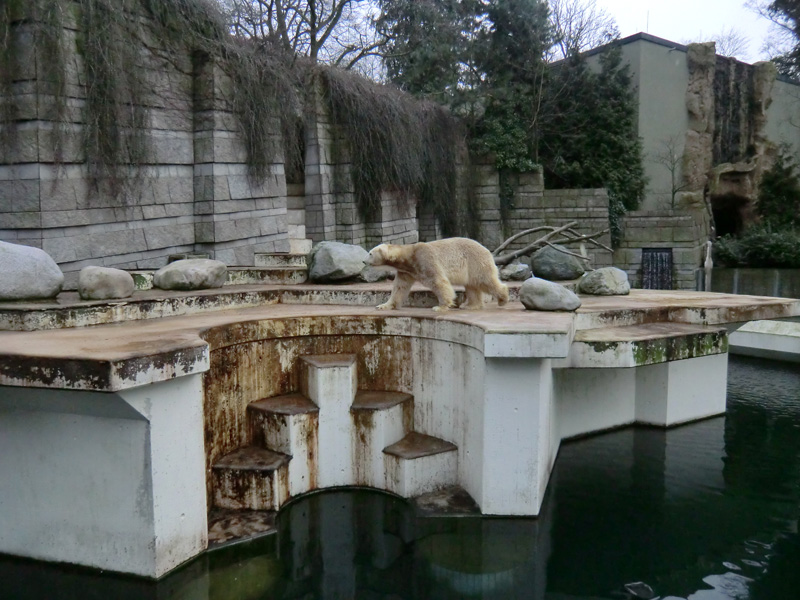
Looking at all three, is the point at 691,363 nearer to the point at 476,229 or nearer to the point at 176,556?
the point at 176,556

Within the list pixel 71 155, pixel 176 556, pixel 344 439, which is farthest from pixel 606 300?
pixel 71 155

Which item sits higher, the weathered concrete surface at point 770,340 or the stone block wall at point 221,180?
the stone block wall at point 221,180

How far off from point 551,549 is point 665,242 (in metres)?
12.7

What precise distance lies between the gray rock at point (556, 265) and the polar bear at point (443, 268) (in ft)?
5.90

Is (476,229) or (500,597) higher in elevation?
(476,229)

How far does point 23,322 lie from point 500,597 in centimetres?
357

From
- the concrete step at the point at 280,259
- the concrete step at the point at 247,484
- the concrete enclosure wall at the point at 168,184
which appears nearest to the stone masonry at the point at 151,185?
the concrete enclosure wall at the point at 168,184

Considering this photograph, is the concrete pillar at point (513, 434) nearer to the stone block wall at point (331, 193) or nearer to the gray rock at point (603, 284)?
the gray rock at point (603, 284)

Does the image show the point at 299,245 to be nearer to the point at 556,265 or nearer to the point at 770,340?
the point at 556,265

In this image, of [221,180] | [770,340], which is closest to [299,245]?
[221,180]

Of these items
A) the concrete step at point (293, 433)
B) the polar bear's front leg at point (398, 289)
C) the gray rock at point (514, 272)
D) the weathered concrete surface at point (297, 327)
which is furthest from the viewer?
the gray rock at point (514, 272)

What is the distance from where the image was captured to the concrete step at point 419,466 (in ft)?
17.1

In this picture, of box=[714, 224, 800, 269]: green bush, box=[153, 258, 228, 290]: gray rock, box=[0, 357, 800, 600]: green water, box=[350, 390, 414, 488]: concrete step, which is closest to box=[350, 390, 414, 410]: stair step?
box=[350, 390, 414, 488]: concrete step

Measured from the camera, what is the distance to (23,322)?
194 inches
